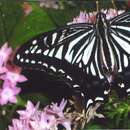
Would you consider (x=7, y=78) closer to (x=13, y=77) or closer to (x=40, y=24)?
(x=13, y=77)

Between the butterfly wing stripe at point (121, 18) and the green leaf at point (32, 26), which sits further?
the green leaf at point (32, 26)

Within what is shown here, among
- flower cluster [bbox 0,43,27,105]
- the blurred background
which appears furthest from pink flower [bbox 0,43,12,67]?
the blurred background

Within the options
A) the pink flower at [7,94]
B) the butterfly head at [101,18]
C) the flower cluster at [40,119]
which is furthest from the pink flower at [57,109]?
the butterfly head at [101,18]

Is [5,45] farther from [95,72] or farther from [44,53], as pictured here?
[95,72]

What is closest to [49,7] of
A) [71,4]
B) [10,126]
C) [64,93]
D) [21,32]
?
[71,4]

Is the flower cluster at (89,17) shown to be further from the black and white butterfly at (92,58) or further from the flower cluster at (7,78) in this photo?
the flower cluster at (7,78)

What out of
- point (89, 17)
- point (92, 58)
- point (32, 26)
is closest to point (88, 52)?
point (92, 58)
